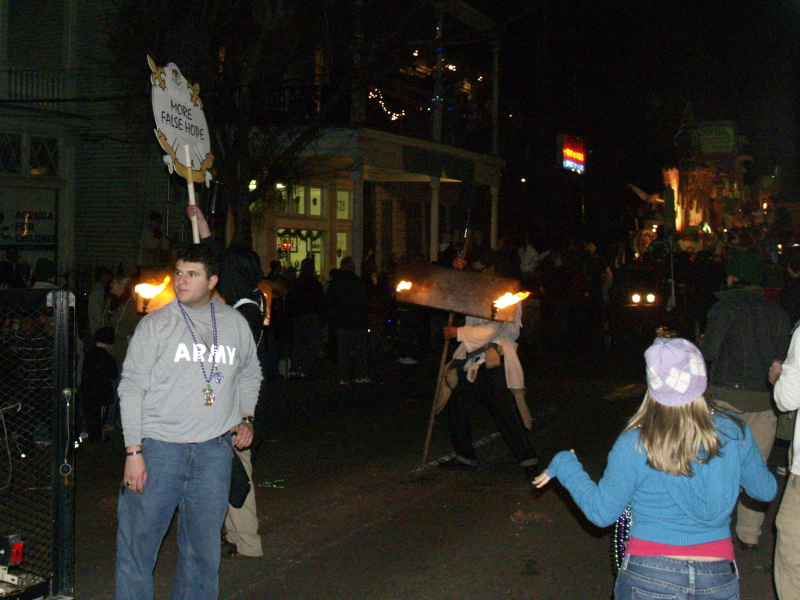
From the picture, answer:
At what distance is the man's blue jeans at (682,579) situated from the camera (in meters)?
3.04

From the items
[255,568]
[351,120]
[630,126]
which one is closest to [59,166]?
[351,120]

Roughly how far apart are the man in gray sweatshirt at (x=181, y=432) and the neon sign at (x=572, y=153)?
2893cm

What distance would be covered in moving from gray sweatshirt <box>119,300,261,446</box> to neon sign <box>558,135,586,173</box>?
29.0 m

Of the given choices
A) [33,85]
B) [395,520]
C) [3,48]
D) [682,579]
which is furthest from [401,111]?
[682,579]

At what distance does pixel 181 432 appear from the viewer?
4.18m

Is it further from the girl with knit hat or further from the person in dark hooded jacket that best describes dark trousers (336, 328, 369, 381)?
the girl with knit hat

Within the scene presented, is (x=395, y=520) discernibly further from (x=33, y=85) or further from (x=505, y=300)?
(x=33, y=85)

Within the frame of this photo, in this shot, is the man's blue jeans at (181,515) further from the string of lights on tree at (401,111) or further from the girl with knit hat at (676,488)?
the string of lights on tree at (401,111)

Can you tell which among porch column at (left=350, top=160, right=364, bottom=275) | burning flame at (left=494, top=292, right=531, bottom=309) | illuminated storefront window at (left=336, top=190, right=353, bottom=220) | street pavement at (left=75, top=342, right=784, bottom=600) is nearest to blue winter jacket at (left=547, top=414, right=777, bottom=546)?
street pavement at (left=75, top=342, right=784, bottom=600)

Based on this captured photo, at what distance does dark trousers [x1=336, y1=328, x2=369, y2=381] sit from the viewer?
1356 cm

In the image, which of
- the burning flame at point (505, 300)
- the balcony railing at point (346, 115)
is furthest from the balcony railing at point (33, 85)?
the burning flame at point (505, 300)

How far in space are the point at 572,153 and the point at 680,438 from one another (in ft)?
101

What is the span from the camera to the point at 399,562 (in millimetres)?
5965

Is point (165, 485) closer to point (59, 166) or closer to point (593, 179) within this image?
point (59, 166)
